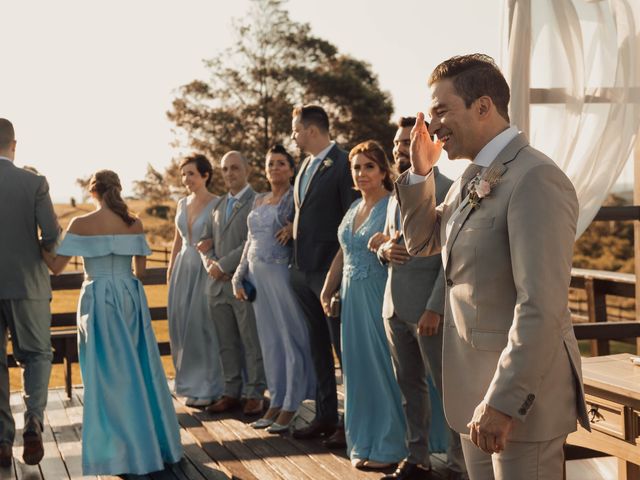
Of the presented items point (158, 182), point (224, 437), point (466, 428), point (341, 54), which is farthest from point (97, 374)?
point (341, 54)

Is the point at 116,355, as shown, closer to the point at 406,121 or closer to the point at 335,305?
the point at 335,305

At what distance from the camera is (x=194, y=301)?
6516 millimetres

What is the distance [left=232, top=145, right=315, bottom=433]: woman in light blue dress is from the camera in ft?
18.2

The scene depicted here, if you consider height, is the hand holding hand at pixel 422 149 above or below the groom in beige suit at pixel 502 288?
above

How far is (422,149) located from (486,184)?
0.28 metres

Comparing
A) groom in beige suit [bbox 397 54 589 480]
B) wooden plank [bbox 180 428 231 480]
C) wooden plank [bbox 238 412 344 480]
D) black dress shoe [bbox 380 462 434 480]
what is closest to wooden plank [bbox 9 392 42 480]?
wooden plank [bbox 180 428 231 480]

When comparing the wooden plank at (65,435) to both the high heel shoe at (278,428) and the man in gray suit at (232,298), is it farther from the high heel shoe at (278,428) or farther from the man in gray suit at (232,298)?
the high heel shoe at (278,428)

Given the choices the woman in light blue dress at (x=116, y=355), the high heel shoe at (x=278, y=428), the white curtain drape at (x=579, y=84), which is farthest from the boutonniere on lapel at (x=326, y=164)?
the high heel shoe at (x=278, y=428)

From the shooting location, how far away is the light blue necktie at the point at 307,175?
5.04m

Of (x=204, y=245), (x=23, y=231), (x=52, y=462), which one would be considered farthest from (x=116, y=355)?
(x=204, y=245)

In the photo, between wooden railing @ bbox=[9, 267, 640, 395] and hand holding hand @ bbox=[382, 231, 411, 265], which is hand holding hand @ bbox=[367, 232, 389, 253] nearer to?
hand holding hand @ bbox=[382, 231, 411, 265]

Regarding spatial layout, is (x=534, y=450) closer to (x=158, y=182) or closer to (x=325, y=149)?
(x=325, y=149)

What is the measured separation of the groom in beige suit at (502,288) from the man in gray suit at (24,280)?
10.7 ft

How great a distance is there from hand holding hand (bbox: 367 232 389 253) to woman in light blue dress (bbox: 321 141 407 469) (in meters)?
0.09
